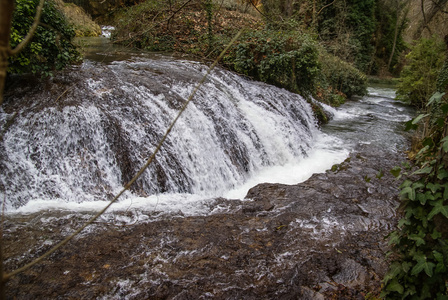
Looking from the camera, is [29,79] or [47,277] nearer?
[47,277]

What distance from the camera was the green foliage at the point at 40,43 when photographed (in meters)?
5.00

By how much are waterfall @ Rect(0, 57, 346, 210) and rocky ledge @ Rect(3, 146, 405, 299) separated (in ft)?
2.58

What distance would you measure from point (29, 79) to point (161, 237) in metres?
4.64

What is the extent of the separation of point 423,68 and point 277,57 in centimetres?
649

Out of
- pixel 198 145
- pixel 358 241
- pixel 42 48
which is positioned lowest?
pixel 358 241

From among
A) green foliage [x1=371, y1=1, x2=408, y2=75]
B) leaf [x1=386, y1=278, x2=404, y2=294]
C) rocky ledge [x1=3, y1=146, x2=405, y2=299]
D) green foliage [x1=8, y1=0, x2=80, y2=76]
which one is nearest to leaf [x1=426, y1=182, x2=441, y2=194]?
leaf [x1=386, y1=278, x2=404, y2=294]

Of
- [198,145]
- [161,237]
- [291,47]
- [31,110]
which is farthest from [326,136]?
[31,110]

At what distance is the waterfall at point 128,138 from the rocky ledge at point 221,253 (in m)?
0.79

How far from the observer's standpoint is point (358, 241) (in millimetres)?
3639

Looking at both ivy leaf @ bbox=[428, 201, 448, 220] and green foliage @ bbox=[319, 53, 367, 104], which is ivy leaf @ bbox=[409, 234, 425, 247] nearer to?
ivy leaf @ bbox=[428, 201, 448, 220]

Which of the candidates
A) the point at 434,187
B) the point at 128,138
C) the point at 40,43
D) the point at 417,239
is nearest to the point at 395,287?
the point at 417,239

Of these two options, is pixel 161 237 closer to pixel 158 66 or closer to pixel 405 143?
pixel 158 66

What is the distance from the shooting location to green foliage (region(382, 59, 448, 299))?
1.94 metres

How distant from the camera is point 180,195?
498 cm
